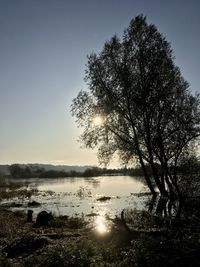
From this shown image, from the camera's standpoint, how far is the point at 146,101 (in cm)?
2803

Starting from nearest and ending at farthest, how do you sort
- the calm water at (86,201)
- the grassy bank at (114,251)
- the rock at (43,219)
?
the grassy bank at (114,251)
the rock at (43,219)
the calm water at (86,201)

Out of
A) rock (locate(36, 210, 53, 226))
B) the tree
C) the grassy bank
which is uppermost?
the tree

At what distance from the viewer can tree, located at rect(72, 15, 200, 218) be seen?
28.2 metres

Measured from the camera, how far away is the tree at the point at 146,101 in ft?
92.5

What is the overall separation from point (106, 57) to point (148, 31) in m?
3.99

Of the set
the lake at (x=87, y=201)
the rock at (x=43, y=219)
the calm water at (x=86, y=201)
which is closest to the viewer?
the rock at (x=43, y=219)

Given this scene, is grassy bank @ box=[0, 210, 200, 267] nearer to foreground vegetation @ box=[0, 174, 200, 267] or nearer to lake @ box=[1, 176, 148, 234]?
foreground vegetation @ box=[0, 174, 200, 267]

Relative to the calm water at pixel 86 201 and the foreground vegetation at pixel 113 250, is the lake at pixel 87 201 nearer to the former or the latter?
the calm water at pixel 86 201

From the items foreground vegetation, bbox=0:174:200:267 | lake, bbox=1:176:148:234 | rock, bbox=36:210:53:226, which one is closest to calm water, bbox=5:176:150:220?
lake, bbox=1:176:148:234

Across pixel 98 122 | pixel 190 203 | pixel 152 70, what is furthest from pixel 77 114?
pixel 190 203

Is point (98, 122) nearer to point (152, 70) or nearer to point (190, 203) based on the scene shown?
point (152, 70)

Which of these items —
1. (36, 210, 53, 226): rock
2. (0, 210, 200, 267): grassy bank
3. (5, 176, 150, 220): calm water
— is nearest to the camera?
(0, 210, 200, 267): grassy bank

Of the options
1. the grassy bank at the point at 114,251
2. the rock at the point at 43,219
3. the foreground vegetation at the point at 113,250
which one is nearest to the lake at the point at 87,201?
the rock at the point at 43,219

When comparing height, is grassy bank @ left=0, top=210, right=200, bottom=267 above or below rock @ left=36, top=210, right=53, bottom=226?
above
